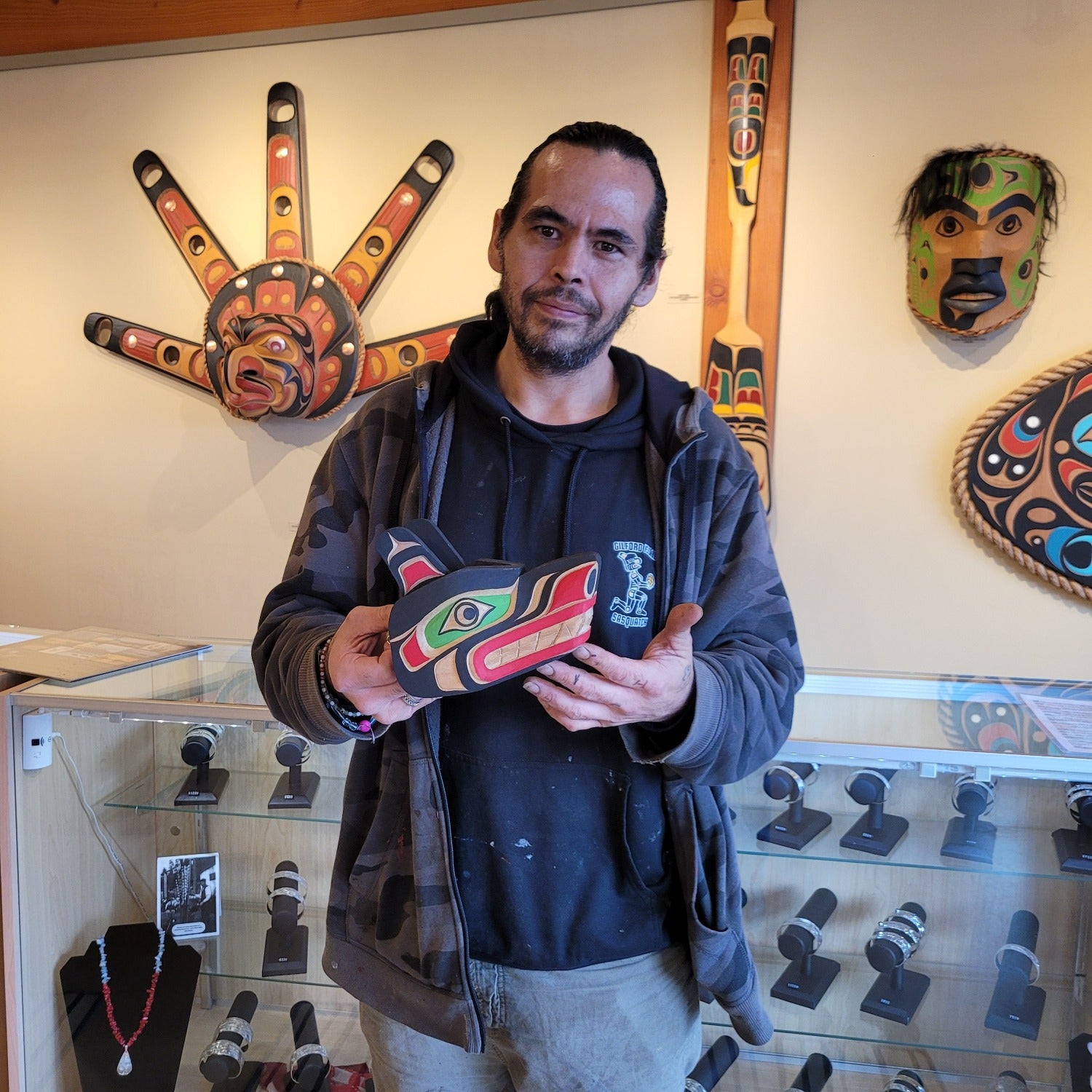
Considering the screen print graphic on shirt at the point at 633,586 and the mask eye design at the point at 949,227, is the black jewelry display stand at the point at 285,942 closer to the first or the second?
the screen print graphic on shirt at the point at 633,586

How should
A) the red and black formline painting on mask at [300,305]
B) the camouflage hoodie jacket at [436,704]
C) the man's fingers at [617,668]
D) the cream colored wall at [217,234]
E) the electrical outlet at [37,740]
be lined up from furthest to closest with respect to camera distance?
the red and black formline painting on mask at [300,305]
the cream colored wall at [217,234]
the electrical outlet at [37,740]
the camouflage hoodie jacket at [436,704]
the man's fingers at [617,668]

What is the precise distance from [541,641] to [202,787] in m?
0.74

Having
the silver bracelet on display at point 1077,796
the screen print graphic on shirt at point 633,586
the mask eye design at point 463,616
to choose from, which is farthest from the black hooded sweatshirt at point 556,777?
the silver bracelet on display at point 1077,796

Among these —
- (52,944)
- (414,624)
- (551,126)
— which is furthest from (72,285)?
(414,624)

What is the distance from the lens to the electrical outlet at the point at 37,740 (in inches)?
49.6

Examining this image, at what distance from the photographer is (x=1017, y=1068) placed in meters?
1.15

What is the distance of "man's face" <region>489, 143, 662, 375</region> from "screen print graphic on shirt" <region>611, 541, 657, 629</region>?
0.20 metres

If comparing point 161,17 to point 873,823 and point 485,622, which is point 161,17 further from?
point 873,823

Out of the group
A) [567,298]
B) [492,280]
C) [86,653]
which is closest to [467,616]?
[567,298]

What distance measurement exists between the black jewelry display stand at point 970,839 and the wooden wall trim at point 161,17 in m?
1.84

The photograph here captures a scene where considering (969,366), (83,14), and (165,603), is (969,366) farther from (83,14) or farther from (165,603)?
(83,14)

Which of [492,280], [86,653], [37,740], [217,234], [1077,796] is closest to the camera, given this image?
[1077,796]

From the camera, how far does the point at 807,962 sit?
3.92ft

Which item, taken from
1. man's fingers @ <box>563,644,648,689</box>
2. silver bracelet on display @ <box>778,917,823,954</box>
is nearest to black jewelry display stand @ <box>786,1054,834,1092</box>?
silver bracelet on display @ <box>778,917,823,954</box>
